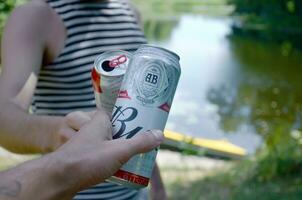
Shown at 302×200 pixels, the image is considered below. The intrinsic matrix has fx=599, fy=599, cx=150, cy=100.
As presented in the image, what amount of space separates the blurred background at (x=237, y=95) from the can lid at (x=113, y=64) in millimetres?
3445

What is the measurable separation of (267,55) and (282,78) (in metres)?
4.39

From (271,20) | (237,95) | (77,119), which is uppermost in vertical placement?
(77,119)

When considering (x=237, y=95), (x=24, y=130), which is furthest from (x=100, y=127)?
(x=237, y=95)

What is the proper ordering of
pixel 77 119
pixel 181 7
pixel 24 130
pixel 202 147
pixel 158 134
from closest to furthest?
pixel 158 134 < pixel 77 119 < pixel 24 130 < pixel 202 147 < pixel 181 7

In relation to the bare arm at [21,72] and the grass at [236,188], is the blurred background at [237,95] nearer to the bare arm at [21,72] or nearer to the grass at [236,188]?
the grass at [236,188]

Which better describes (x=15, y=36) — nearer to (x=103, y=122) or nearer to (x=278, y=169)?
(x=103, y=122)

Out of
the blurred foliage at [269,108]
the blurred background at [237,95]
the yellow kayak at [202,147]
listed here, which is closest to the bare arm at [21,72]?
the blurred background at [237,95]

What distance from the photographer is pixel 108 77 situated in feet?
3.70

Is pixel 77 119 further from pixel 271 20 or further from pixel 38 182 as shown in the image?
pixel 271 20

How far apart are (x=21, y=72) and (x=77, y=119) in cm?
45

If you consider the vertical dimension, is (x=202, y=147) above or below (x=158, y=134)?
below

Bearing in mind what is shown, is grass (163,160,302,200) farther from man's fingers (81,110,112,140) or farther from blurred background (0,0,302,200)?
man's fingers (81,110,112,140)

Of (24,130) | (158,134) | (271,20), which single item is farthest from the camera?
(271,20)

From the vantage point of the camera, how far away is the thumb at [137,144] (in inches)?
37.2
